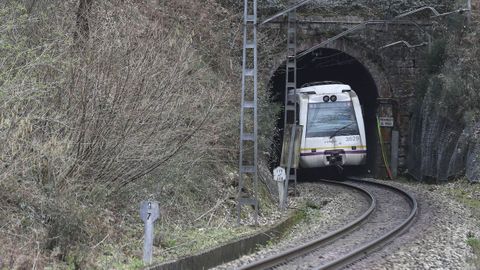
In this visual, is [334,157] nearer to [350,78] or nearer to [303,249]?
[350,78]

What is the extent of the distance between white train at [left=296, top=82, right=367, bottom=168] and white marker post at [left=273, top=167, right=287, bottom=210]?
734cm

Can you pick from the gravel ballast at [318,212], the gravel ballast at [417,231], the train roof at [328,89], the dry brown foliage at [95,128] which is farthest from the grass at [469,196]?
the train roof at [328,89]

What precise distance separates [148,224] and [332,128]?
14.3 metres

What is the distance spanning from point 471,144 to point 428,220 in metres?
6.62

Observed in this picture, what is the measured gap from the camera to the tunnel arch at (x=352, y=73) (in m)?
24.6

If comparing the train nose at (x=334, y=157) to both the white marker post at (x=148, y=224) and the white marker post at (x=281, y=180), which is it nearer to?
the white marker post at (x=281, y=180)

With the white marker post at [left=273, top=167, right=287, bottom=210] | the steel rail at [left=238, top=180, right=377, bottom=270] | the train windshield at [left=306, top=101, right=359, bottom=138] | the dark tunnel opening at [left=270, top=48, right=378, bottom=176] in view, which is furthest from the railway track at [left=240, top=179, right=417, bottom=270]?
the dark tunnel opening at [left=270, top=48, right=378, bottom=176]

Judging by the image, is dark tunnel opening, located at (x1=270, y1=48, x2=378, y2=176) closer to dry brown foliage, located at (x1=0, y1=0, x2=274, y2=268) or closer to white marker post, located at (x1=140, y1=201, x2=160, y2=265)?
dry brown foliage, located at (x1=0, y1=0, x2=274, y2=268)

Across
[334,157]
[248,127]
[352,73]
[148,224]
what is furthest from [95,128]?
[352,73]

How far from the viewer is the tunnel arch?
80.8 feet

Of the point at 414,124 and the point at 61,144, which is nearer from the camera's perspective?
the point at 61,144

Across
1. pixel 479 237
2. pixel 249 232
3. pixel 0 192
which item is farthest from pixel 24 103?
pixel 479 237

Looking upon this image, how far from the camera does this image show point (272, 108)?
59.0 ft

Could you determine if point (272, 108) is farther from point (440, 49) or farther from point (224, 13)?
point (440, 49)
